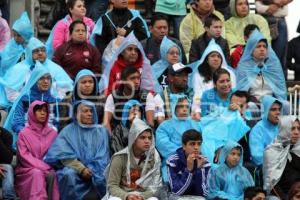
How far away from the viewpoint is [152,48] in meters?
18.3

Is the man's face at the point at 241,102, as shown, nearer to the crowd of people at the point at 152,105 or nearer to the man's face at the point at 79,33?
the crowd of people at the point at 152,105

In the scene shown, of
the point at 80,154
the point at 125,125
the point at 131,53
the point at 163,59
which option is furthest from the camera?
the point at 163,59

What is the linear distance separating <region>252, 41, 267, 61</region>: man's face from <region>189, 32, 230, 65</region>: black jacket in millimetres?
504

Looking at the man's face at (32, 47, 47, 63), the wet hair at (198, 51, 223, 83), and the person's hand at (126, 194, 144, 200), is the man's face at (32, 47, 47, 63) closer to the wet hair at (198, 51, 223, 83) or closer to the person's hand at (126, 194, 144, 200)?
the wet hair at (198, 51, 223, 83)

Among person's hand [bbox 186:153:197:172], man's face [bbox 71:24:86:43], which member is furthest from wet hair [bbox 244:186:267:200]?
man's face [bbox 71:24:86:43]

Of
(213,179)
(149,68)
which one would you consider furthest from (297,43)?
(213,179)

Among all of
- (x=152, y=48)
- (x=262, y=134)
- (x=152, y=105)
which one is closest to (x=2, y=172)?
(x=152, y=105)

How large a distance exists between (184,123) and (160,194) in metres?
1.19

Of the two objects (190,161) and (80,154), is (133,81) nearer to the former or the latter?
(80,154)

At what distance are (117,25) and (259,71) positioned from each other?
2.02 m

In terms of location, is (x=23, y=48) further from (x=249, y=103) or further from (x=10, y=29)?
(x=249, y=103)

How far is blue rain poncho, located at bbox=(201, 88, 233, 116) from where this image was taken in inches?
664

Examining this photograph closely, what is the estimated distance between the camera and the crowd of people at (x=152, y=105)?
606 inches

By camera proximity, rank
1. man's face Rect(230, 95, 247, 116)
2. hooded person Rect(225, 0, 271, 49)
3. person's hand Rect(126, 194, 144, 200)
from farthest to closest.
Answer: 1. hooded person Rect(225, 0, 271, 49)
2. man's face Rect(230, 95, 247, 116)
3. person's hand Rect(126, 194, 144, 200)
